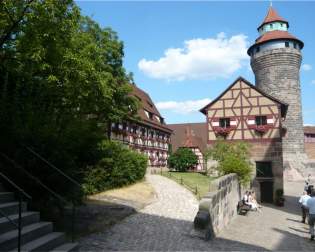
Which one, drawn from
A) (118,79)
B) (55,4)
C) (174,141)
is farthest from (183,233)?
(174,141)

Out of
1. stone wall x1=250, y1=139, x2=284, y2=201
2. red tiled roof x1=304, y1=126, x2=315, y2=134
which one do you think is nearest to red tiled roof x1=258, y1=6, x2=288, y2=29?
stone wall x1=250, y1=139, x2=284, y2=201

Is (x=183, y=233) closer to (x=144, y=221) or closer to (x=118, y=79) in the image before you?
(x=144, y=221)

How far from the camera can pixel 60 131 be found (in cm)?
938

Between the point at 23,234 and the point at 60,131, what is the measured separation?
344 centimetres

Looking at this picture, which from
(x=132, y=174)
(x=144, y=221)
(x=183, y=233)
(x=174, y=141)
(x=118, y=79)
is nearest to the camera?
(x=183, y=233)

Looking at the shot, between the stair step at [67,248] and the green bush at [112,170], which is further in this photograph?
the green bush at [112,170]

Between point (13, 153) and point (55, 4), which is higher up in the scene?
point (55, 4)

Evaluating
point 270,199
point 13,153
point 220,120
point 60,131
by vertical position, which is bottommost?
point 270,199

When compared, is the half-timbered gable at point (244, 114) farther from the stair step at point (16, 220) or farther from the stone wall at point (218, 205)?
the stair step at point (16, 220)

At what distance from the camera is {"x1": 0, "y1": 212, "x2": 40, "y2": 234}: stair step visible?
640 centimetres

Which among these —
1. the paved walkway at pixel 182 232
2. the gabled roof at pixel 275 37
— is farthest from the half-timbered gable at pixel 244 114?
the gabled roof at pixel 275 37

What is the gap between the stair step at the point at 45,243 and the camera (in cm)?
619

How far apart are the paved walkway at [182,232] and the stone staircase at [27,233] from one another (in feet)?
3.95

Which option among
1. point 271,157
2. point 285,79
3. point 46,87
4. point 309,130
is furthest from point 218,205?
point 309,130
